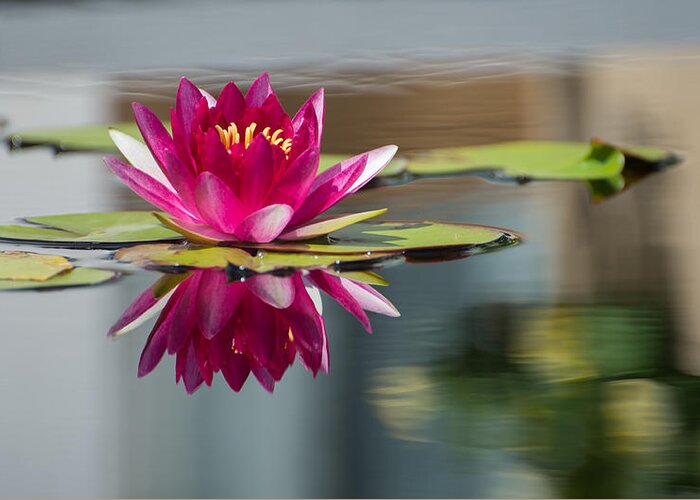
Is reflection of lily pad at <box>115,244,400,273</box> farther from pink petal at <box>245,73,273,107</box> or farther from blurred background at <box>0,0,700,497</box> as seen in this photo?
pink petal at <box>245,73,273,107</box>

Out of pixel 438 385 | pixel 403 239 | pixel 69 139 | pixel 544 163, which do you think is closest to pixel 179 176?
pixel 403 239

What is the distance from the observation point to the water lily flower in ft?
3.34

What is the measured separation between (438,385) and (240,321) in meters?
0.20

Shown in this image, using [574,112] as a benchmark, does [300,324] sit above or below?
below

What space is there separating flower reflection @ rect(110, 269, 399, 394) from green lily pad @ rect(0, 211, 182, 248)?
0.45ft

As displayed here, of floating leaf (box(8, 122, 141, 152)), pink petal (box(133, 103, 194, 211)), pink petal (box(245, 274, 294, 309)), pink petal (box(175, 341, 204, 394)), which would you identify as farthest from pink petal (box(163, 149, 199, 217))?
floating leaf (box(8, 122, 141, 152))

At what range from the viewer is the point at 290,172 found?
103cm

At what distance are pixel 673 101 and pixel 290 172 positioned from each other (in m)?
1.29

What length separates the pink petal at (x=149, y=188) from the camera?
3.47 feet

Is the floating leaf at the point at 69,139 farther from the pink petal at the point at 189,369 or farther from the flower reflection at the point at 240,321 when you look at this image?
the pink petal at the point at 189,369

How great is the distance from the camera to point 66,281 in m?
1.00

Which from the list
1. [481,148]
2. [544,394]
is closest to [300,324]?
[544,394]

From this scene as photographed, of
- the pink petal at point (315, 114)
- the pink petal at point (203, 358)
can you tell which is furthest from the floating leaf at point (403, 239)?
the pink petal at point (203, 358)

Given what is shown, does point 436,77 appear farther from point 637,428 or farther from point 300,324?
point 637,428
